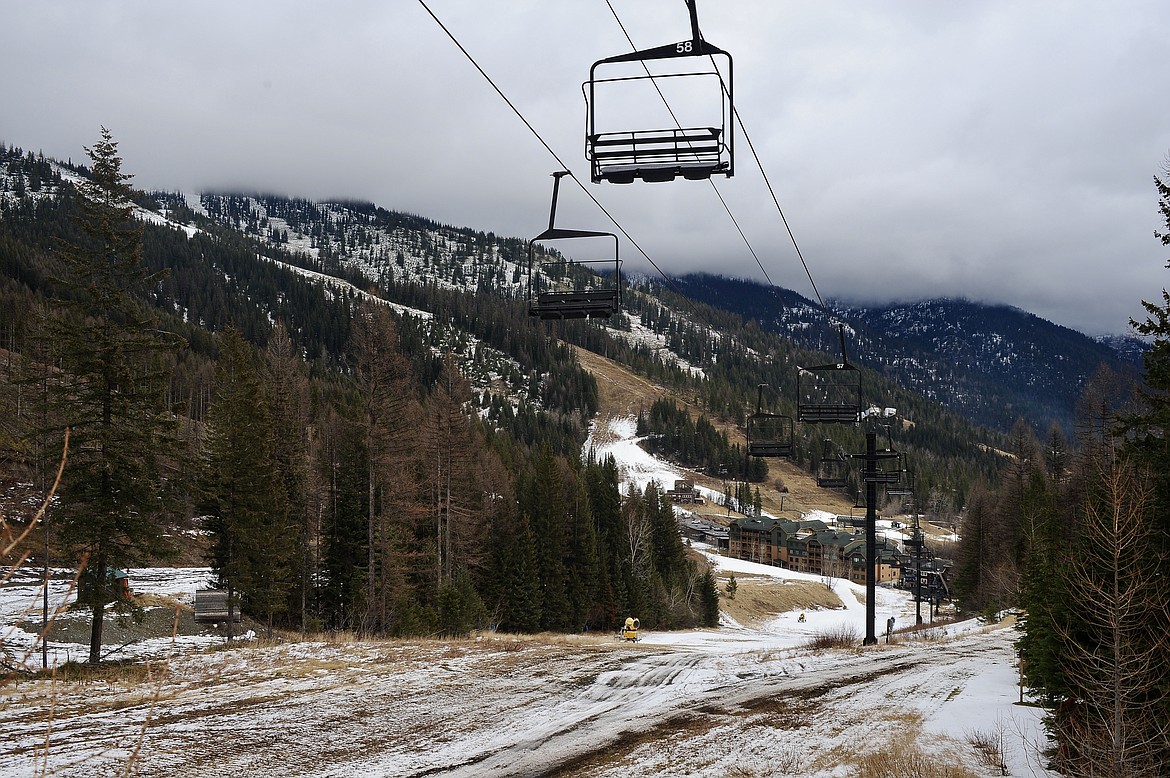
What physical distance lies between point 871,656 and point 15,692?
23.9 m

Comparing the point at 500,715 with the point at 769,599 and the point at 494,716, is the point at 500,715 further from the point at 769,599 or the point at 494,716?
the point at 769,599

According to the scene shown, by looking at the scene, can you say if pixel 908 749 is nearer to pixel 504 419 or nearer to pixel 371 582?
pixel 371 582

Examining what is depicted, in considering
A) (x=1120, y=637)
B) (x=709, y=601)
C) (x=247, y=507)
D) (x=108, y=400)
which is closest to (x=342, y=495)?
(x=247, y=507)

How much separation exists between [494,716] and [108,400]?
1689 cm

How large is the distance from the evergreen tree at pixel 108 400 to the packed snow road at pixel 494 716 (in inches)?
178

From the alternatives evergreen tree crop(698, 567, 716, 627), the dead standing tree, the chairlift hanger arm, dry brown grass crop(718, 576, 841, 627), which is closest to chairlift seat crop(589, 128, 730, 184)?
the chairlift hanger arm

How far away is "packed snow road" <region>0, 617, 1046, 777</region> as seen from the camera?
12.8 metres

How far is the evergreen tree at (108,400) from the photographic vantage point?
24.4m

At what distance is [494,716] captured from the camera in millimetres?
16078

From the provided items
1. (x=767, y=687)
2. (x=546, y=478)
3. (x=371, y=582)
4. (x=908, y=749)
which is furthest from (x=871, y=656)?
(x=546, y=478)

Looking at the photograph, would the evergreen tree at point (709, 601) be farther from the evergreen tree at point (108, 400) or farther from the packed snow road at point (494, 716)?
the evergreen tree at point (108, 400)

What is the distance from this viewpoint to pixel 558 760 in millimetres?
13234

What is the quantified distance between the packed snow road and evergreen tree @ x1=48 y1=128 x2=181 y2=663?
453 centimetres

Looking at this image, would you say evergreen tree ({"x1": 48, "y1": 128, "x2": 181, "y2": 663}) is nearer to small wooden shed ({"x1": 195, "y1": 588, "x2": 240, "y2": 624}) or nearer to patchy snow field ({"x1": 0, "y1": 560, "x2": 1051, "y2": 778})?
patchy snow field ({"x1": 0, "y1": 560, "x2": 1051, "y2": 778})
